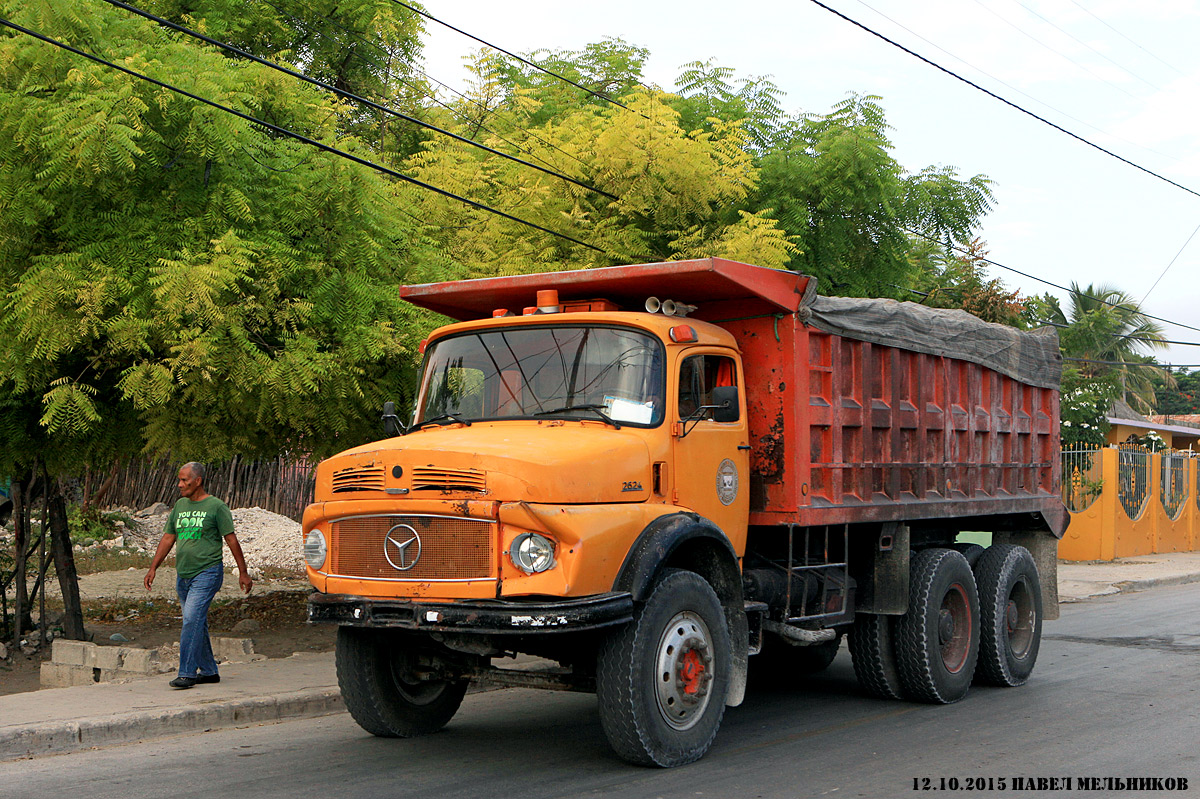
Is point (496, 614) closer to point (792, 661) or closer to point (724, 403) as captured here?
point (724, 403)

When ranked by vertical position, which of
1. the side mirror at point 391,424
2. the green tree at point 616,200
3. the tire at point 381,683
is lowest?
the tire at point 381,683

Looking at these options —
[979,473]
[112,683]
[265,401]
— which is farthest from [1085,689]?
[112,683]

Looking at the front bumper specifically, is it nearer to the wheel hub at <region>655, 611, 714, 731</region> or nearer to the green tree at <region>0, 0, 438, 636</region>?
the wheel hub at <region>655, 611, 714, 731</region>

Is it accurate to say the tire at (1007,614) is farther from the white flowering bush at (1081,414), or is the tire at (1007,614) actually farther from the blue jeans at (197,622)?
the white flowering bush at (1081,414)

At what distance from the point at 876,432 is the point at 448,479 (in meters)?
3.89

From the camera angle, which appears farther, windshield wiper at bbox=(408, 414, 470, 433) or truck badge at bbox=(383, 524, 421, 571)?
windshield wiper at bbox=(408, 414, 470, 433)

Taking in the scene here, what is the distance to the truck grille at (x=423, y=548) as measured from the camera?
21.6ft

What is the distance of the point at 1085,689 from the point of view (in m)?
9.82

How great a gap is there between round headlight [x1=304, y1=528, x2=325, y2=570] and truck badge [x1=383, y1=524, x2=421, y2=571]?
0.57m

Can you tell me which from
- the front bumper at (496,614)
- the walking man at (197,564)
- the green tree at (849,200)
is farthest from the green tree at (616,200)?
the front bumper at (496,614)

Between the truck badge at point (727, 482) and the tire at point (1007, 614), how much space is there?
357 centimetres

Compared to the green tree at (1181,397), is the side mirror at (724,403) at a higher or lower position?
lower

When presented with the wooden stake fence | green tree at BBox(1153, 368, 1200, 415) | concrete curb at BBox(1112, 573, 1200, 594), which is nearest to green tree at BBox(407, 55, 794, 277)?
concrete curb at BBox(1112, 573, 1200, 594)

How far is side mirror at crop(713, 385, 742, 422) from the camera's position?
24.8 feet
